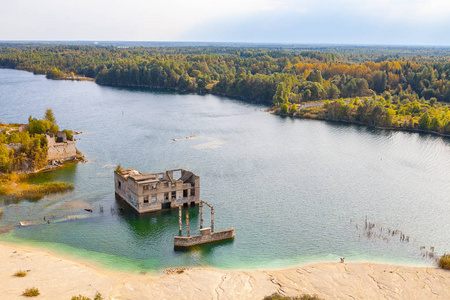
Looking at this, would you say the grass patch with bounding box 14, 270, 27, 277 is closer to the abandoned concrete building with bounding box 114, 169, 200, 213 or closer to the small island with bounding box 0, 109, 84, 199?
the abandoned concrete building with bounding box 114, 169, 200, 213

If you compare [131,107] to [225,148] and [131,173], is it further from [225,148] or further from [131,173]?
[131,173]

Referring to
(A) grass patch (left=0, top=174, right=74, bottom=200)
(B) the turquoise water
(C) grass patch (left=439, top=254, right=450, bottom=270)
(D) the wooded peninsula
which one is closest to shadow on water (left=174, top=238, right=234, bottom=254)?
(B) the turquoise water

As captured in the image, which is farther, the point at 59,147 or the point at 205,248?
the point at 59,147

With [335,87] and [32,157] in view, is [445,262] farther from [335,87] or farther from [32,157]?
[335,87]

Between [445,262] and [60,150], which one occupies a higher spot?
[60,150]

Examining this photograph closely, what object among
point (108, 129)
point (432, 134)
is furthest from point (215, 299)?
point (432, 134)

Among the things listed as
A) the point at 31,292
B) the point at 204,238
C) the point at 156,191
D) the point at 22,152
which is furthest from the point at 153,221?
the point at 22,152

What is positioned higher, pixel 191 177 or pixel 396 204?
pixel 191 177
